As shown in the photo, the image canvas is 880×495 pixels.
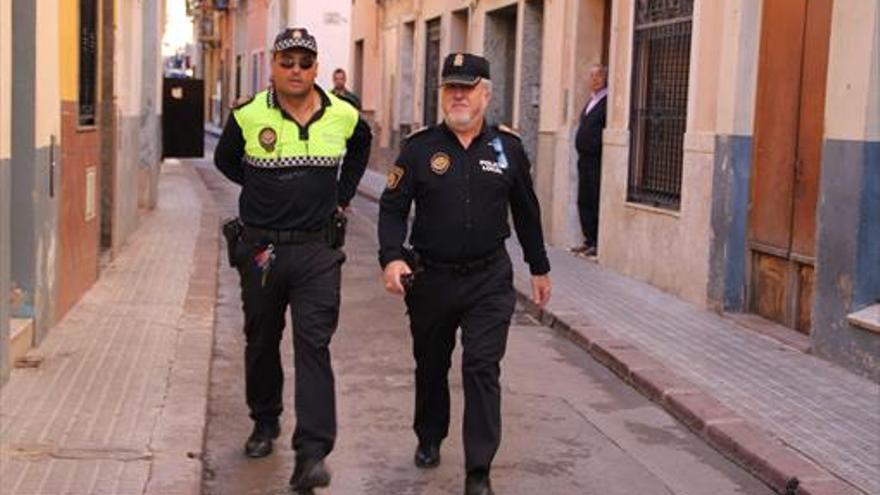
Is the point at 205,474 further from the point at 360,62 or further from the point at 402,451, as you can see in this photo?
the point at 360,62

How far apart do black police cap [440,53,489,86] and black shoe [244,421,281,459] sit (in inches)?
72.9

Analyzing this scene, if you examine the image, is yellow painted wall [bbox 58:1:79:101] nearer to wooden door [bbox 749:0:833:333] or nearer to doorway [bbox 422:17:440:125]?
wooden door [bbox 749:0:833:333]

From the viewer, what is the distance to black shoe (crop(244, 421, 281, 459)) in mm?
6320

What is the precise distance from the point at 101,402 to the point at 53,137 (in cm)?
227

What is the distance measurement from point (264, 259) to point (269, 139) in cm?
52

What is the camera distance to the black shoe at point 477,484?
18.5 feet

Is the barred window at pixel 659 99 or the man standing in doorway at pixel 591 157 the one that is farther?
the man standing in doorway at pixel 591 157

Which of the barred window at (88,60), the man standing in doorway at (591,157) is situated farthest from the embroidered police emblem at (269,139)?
the man standing in doorway at (591,157)

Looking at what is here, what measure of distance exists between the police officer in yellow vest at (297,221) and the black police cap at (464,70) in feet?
1.92

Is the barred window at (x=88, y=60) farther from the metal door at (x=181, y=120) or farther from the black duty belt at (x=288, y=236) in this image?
the metal door at (x=181, y=120)

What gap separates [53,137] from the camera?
850cm

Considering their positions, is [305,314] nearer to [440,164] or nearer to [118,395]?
[440,164]

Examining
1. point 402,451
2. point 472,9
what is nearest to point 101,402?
point 402,451

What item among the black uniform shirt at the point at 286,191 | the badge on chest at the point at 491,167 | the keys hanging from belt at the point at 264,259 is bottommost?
the keys hanging from belt at the point at 264,259
